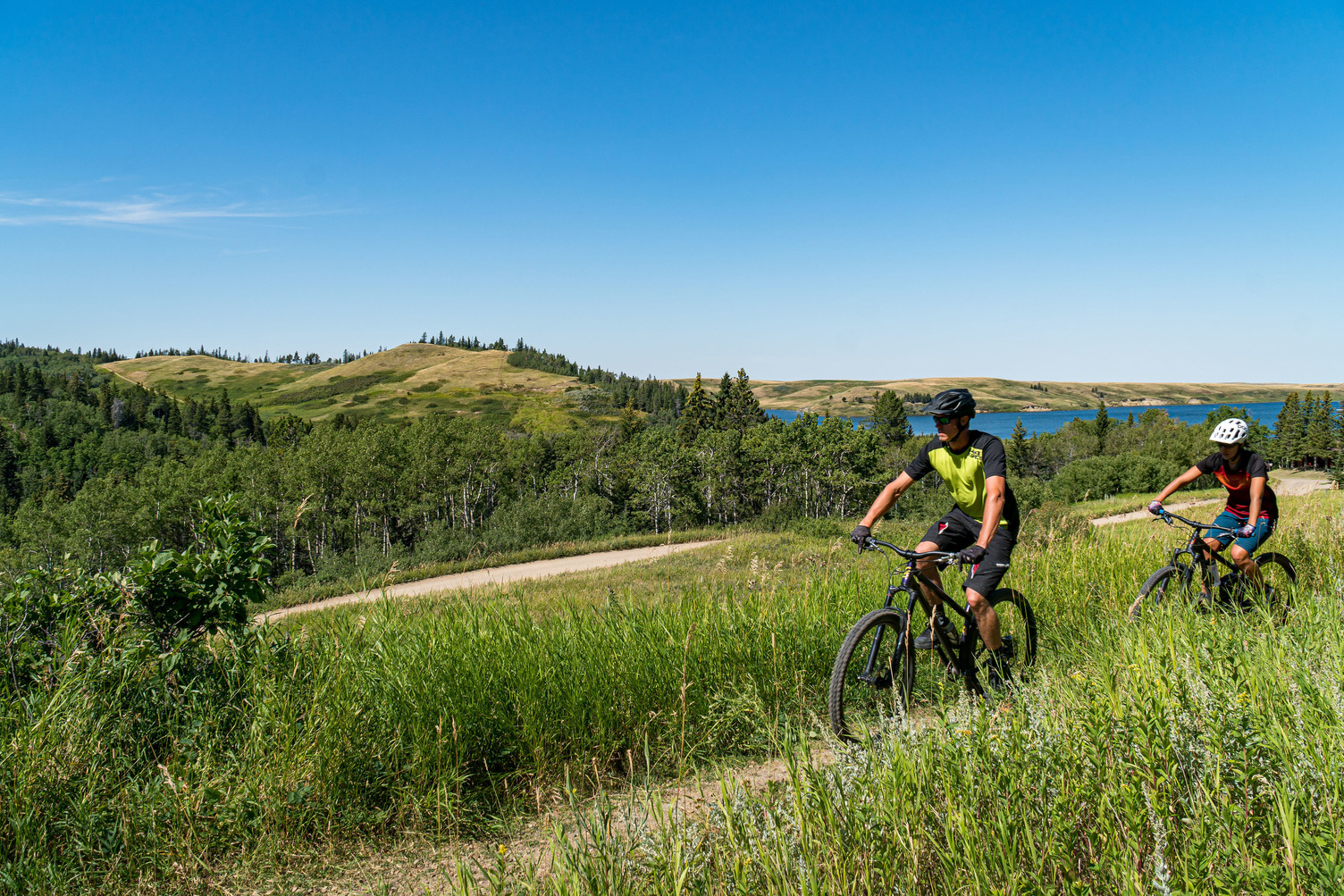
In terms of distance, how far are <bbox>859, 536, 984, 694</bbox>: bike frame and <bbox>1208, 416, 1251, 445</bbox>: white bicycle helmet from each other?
10.4ft

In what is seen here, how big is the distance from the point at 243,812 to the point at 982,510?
4.60 m

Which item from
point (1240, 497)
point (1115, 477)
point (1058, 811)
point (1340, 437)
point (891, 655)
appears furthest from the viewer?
point (1340, 437)

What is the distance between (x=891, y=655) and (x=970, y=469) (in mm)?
1427

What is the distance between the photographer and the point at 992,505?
421cm

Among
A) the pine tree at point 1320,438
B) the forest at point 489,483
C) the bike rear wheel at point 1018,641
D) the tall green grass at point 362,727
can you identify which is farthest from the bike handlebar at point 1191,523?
the pine tree at point 1320,438

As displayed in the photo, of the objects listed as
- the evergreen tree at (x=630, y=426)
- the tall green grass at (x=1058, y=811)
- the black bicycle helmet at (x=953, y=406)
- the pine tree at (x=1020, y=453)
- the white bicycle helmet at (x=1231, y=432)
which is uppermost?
the black bicycle helmet at (x=953, y=406)

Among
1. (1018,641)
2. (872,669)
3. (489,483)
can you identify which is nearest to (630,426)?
(489,483)

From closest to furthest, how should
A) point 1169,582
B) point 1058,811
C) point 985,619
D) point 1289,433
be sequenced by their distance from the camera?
point 1058,811, point 985,619, point 1169,582, point 1289,433

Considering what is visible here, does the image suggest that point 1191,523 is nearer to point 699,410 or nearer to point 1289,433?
point 699,410

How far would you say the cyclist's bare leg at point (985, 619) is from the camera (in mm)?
4375

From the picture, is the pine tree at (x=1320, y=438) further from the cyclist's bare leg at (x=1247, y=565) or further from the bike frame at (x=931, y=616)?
the bike frame at (x=931, y=616)

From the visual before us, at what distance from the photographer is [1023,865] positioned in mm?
2008

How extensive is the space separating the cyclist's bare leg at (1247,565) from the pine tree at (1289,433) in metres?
117

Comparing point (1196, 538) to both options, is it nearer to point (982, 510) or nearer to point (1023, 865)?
point (982, 510)
